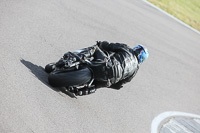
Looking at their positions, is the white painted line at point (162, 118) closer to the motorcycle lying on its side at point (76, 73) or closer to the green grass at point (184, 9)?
the motorcycle lying on its side at point (76, 73)

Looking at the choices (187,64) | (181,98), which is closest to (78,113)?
(181,98)

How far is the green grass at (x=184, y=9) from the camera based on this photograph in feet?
58.4

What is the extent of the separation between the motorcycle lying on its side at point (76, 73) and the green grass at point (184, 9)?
12321 mm

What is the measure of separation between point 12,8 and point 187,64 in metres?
7.06

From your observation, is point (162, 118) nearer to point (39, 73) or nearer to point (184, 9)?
point (39, 73)

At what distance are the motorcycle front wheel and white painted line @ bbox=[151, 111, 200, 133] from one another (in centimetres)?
250

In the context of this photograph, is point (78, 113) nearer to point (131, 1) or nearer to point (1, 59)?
point (1, 59)

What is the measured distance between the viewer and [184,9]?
20.4 meters

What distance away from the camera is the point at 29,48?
7.07 meters

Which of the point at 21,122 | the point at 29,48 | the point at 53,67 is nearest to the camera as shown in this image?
the point at 21,122

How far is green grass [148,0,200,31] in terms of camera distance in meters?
17.8

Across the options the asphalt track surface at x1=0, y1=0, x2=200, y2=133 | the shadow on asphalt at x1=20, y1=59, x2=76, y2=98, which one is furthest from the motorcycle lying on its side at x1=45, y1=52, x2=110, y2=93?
the asphalt track surface at x1=0, y1=0, x2=200, y2=133

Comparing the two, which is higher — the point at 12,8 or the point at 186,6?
the point at 186,6

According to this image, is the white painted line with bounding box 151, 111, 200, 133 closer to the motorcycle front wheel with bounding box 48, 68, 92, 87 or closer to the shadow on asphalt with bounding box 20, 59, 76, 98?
the shadow on asphalt with bounding box 20, 59, 76, 98
